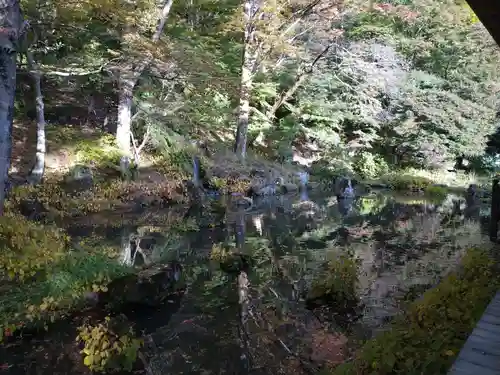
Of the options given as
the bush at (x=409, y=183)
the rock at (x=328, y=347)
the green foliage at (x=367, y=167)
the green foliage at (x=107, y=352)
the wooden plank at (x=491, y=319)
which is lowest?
the rock at (x=328, y=347)

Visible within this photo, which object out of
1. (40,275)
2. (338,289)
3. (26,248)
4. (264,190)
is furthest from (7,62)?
(264,190)

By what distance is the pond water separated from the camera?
5.30 meters

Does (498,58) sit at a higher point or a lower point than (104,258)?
higher

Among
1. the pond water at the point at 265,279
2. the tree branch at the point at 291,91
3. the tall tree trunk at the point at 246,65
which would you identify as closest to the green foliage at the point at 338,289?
the pond water at the point at 265,279

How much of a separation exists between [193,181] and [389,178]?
41.4 feet

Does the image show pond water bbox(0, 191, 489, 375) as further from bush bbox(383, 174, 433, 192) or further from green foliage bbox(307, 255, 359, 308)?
bush bbox(383, 174, 433, 192)

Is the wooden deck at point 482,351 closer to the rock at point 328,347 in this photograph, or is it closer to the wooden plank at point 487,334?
the wooden plank at point 487,334

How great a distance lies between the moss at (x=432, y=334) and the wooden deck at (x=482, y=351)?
17cm

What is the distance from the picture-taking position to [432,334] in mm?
4254

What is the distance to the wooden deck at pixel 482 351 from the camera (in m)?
3.22

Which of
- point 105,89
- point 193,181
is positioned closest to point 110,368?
point 193,181

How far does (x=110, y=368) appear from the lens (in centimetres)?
482

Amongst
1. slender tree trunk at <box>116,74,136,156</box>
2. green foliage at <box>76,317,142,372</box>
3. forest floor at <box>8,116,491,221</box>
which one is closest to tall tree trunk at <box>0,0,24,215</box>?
green foliage at <box>76,317,142,372</box>

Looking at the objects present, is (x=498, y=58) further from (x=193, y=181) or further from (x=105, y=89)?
(x=105, y=89)
